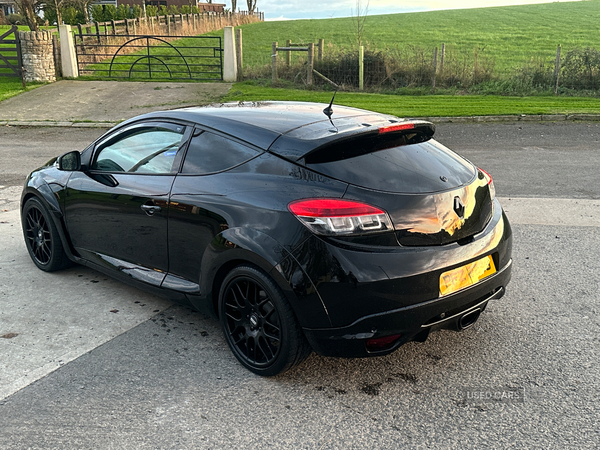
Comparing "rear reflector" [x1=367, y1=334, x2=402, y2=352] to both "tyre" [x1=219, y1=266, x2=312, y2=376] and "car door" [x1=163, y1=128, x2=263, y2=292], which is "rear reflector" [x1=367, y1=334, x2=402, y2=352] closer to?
"tyre" [x1=219, y1=266, x2=312, y2=376]

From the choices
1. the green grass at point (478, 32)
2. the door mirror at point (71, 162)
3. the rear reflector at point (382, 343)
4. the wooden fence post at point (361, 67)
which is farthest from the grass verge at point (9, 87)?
the rear reflector at point (382, 343)

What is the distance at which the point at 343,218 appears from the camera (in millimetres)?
2975

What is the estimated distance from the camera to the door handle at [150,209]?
382cm

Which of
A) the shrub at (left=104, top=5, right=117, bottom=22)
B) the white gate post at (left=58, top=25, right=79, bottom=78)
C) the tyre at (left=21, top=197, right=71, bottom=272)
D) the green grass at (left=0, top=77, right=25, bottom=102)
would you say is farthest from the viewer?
the shrub at (left=104, top=5, right=117, bottom=22)

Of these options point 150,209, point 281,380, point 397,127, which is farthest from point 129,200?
point 397,127

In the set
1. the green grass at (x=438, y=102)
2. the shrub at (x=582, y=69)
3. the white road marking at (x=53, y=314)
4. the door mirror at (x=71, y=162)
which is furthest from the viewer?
the shrub at (x=582, y=69)

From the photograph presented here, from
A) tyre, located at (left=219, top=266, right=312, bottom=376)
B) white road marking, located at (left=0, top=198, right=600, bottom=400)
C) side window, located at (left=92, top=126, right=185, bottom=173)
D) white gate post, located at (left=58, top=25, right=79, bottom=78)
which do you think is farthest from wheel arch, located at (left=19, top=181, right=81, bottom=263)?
white gate post, located at (left=58, top=25, right=79, bottom=78)

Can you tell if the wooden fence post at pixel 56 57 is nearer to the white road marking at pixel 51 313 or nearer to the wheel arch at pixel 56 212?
the white road marking at pixel 51 313

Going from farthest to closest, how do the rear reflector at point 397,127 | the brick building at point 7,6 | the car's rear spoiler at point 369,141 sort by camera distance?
the brick building at point 7,6
the rear reflector at point 397,127
the car's rear spoiler at point 369,141

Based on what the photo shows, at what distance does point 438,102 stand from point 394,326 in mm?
14139

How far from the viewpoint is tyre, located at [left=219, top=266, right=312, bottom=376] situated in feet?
10.3

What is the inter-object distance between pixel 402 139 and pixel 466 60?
17.4 m

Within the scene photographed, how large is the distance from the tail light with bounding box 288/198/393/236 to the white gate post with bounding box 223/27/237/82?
60.2 feet

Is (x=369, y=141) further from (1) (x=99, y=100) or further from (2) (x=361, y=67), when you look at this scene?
(2) (x=361, y=67)
